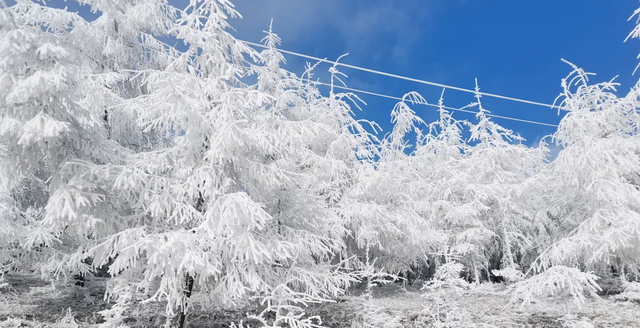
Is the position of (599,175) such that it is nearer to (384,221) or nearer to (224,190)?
(384,221)

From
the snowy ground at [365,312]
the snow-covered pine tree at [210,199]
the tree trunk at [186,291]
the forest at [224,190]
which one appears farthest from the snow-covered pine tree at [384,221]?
the tree trunk at [186,291]

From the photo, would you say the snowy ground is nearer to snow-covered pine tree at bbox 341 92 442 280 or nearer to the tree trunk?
the tree trunk

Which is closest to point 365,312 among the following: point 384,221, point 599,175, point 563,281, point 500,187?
point 384,221

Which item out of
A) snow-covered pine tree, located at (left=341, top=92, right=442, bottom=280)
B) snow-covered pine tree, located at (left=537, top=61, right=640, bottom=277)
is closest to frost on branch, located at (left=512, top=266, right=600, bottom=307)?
snow-covered pine tree, located at (left=537, top=61, right=640, bottom=277)

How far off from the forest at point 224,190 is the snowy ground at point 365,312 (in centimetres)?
9

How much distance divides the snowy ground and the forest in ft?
0.30

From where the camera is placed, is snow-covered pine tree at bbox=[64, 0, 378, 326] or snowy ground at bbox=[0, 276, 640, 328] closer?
snow-covered pine tree at bbox=[64, 0, 378, 326]

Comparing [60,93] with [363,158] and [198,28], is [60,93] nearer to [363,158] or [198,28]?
[198,28]

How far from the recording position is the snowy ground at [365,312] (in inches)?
290

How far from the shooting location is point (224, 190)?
629 cm

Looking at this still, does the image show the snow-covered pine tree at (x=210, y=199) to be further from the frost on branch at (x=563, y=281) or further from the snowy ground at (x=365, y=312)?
the frost on branch at (x=563, y=281)

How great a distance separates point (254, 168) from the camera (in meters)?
6.52

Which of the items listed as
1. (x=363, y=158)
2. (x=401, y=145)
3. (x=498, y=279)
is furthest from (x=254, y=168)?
(x=498, y=279)

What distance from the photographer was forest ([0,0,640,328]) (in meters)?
5.47
